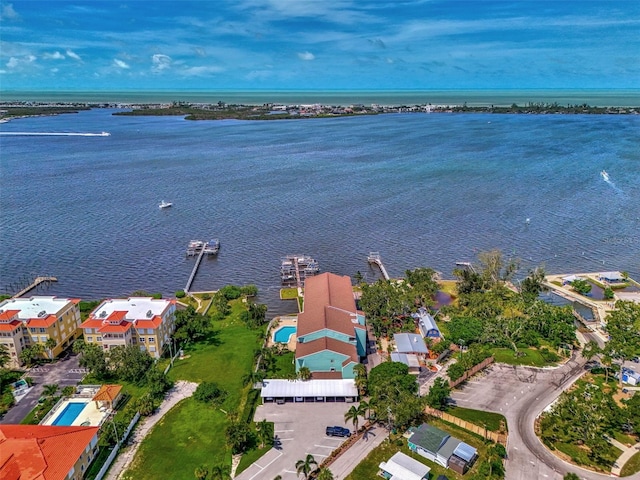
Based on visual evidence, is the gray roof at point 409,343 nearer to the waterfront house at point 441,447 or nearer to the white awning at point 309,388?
the white awning at point 309,388

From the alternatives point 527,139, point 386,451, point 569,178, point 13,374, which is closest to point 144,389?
point 13,374

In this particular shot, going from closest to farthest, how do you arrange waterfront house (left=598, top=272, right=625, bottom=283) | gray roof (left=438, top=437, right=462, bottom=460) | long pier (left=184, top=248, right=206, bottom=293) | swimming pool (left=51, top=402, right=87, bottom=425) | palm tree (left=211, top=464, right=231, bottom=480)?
palm tree (left=211, top=464, right=231, bottom=480) → gray roof (left=438, top=437, right=462, bottom=460) → swimming pool (left=51, top=402, right=87, bottom=425) → waterfront house (left=598, top=272, right=625, bottom=283) → long pier (left=184, top=248, right=206, bottom=293)

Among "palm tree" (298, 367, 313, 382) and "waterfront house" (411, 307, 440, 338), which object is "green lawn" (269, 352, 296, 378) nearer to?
"palm tree" (298, 367, 313, 382)

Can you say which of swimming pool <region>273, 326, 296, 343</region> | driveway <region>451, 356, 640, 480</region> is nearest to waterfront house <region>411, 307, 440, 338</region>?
driveway <region>451, 356, 640, 480</region>

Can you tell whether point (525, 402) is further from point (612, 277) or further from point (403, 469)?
point (612, 277)

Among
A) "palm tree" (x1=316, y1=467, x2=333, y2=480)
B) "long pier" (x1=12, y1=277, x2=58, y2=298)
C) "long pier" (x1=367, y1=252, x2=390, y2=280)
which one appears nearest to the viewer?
"palm tree" (x1=316, y1=467, x2=333, y2=480)

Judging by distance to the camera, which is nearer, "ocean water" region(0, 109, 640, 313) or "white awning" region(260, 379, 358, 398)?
"white awning" region(260, 379, 358, 398)

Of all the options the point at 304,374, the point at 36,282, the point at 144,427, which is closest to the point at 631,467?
the point at 304,374
